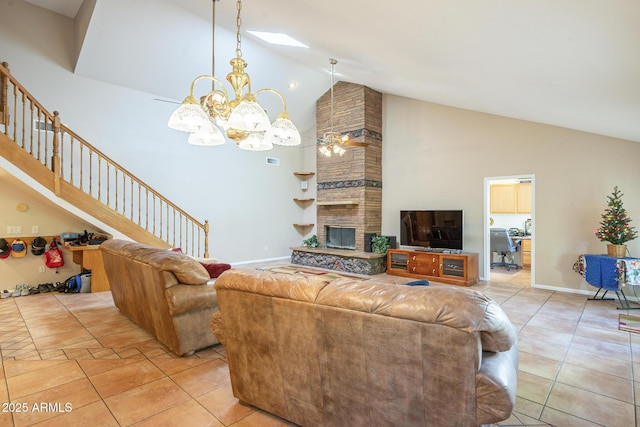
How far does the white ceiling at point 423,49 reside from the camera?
2.27 m

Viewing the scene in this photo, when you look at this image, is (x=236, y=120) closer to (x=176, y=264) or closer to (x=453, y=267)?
(x=176, y=264)

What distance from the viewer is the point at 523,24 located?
2.30 metres

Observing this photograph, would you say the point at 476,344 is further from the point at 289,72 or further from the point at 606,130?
the point at 289,72

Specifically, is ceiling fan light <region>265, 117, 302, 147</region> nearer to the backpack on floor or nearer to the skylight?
the skylight

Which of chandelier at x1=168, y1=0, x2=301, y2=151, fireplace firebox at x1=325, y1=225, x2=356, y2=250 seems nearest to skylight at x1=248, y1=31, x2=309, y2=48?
chandelier at x1=168, y1=0, x2=301, y2=151

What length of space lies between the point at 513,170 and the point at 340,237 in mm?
3967

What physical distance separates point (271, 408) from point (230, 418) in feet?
0.94

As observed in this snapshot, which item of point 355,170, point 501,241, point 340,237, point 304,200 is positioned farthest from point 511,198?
point 304,200

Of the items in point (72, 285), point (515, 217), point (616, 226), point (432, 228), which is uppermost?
point (515, 217)

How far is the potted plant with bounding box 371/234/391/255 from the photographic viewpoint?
7.08 meters

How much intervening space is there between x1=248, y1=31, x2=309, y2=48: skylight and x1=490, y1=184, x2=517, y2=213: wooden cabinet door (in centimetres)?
611

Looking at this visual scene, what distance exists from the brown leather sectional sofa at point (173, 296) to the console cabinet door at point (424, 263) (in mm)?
4420

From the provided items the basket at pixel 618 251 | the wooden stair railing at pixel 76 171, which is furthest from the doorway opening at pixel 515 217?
the wooden stair railing at pixel 76 171

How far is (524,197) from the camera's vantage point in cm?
793
